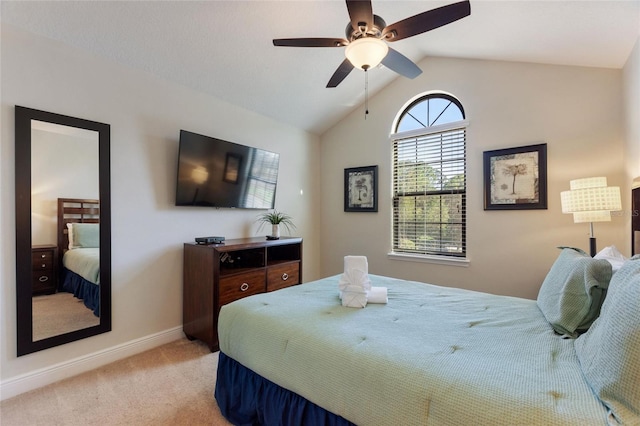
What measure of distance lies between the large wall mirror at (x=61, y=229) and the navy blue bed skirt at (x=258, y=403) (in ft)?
4.47

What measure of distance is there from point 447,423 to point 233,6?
284 cm

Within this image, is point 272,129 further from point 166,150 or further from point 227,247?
point 227,247

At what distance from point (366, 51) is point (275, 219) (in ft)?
7.32

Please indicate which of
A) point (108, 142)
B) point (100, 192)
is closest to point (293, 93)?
point (108, 142)

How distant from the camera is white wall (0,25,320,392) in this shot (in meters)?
1.94

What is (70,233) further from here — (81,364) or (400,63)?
(400,63)

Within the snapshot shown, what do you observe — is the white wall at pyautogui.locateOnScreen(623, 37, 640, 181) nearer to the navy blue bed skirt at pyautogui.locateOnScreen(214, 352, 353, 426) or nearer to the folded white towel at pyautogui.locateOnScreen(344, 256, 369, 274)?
the folded white towel at pyautogui.locateOnScreen(344, 256, 369, 274)

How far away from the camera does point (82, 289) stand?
2291 mm

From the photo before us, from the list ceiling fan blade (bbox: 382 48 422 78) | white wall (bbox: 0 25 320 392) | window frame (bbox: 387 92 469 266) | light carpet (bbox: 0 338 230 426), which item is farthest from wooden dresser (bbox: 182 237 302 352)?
ceiling fan blade (bbox: 382 48 422 78)

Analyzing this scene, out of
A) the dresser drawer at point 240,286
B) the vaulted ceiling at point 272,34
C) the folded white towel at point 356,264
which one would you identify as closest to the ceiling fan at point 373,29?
the vaulted ceiling at point 272,34

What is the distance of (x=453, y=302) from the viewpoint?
185 cm

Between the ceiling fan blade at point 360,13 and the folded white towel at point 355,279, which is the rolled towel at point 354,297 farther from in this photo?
the ceiling fan blade at point 360,13

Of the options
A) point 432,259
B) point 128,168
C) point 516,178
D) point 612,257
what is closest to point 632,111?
point 516,178

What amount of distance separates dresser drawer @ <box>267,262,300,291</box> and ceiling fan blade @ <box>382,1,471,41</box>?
238 cm
